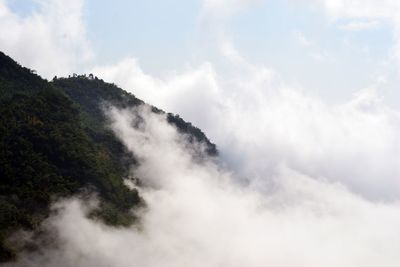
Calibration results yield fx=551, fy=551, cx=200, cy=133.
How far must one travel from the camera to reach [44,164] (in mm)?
154875

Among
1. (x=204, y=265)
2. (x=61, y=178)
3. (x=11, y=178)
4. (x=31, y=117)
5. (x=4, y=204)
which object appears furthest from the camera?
(x=204, y=265)

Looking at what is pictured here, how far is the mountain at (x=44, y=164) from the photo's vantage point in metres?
136

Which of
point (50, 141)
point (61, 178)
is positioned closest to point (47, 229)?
point (61, 178)

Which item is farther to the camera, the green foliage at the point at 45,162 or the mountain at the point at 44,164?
the green foliage at the point at 45,162

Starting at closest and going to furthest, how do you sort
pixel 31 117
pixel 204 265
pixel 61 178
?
1. pixel 61 178
2. pixel 31 117
3. pixel 204 265

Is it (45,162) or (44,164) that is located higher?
(45,162)

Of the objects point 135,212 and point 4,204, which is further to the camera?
point 135,212

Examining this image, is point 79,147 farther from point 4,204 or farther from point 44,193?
point 4,204

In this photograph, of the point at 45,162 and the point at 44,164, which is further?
the point at 45,162

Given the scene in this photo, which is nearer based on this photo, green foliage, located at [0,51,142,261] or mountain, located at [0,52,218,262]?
mountain, located at [0,52,218,262]

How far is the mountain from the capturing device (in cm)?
13638

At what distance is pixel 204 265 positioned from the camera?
192m

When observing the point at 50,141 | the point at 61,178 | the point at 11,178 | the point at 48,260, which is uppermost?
the point at 50,141

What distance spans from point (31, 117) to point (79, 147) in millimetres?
17192
